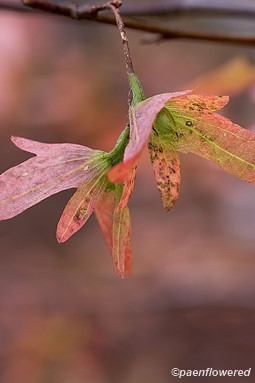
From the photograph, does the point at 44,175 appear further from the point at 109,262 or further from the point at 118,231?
the point at 109,262

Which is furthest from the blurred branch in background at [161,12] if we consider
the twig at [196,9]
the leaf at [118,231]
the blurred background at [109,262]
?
the blurred background at [109,262]

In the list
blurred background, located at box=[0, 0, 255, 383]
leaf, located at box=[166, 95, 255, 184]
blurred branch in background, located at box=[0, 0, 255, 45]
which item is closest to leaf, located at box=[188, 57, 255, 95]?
blurred branch in background, located at box=[0, 0, 255, 45]

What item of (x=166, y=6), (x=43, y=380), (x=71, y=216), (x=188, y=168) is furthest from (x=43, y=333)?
(x=71, y=216)

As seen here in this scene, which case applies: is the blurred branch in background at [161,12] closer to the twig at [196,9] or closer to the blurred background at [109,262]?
the twig at [196,9]

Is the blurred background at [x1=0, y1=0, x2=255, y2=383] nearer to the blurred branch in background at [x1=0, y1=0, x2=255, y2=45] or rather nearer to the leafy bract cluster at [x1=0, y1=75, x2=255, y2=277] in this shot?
the blurred branch in background at [x1=0, y1=0, x2=255, y2=45]

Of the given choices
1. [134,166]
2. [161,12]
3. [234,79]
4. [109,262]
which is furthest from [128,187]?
[109,262]

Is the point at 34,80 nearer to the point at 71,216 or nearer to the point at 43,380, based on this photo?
the point at 43,380
